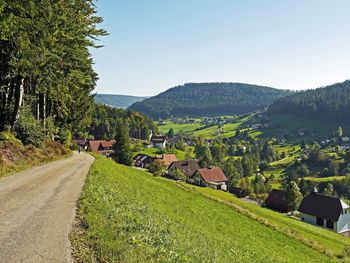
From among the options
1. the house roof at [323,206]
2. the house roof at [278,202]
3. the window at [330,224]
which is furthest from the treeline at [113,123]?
the window at [330,224]

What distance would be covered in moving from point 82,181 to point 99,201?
6.74 meters

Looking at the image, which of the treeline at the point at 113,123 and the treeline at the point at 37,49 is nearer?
the treeline at the point at 37,49

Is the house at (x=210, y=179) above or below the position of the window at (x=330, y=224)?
above

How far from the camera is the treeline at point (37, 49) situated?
23.1 meters

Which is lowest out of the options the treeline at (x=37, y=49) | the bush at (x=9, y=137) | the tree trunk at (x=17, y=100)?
the bush at (x=9, y=137)

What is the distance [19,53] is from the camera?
24500mm

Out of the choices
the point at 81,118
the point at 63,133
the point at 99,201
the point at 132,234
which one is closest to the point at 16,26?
the point at 99,201

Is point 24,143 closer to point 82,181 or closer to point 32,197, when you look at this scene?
point 82,181

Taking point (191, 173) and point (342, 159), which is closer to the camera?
point (191, 173)

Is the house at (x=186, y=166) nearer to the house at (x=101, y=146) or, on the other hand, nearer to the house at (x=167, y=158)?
the house at (x=167, y=158)

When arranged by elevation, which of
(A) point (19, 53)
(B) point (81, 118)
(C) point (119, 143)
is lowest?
(C) point (119, 143)

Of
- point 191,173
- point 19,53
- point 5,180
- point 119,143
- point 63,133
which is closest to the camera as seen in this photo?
point 5,180

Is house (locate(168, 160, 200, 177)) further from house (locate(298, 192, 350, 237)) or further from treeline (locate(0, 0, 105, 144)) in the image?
treeline (locate(0, 0, 105, 144))

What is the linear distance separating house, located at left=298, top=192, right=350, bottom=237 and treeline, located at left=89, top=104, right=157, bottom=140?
86.0 meters
